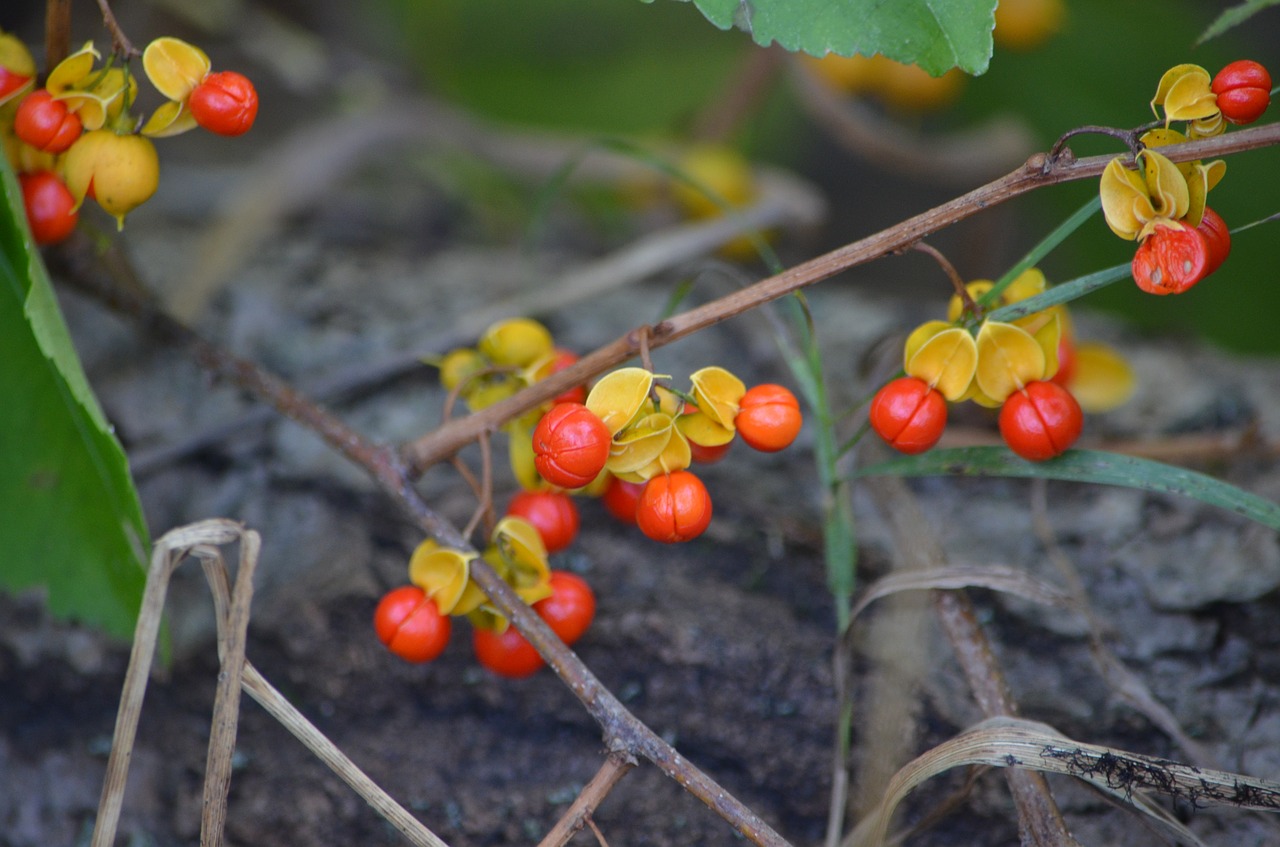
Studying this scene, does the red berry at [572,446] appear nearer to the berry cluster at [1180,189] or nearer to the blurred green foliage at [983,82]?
the berry cluster at [1180,189]

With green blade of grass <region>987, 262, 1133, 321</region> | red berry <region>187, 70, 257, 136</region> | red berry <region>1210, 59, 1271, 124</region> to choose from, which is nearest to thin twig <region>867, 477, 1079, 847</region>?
green blade of grass <region>987, 262, 1133, 321</region>

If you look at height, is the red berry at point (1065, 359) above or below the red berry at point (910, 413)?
below

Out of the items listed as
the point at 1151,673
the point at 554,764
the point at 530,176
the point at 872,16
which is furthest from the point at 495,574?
the point at 530,176

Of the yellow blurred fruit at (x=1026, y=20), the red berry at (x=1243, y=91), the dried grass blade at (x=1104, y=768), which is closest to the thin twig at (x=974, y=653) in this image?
the dried grass blade at (x=1104, y=768)

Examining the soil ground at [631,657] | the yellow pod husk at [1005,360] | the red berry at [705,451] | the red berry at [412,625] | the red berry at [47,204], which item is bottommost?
the soil ground at [631,657]

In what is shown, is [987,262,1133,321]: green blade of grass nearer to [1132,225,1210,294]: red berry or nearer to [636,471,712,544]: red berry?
[1132,225,1210,294]: red berry

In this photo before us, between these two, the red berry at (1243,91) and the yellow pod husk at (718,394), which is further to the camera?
the yellow pod husk at (718,394)

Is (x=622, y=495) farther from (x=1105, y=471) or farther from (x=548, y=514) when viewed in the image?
(x=1105, y=471)

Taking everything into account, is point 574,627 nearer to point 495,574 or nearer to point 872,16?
point 495,574
